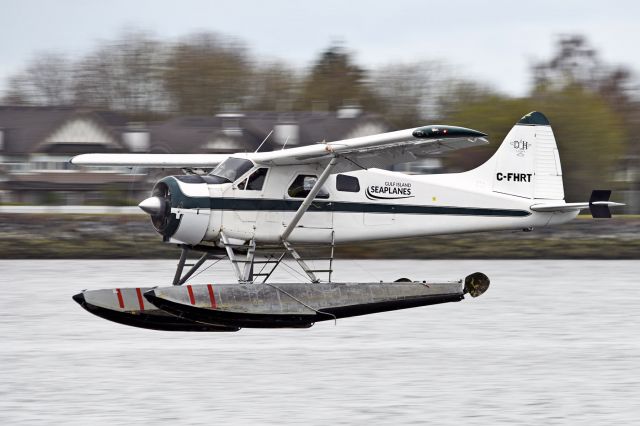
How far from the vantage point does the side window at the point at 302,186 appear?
500 inches

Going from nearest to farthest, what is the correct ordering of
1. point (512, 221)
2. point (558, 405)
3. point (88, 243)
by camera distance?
point (558, 405) → point (512, 221) → point (88, 243)

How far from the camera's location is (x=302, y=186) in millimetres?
12750

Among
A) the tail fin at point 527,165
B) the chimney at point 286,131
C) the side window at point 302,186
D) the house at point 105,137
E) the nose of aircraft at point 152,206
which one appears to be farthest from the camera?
the chimney at point 286,131

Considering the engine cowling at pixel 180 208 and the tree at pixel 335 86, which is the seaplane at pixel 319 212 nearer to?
the engine cowling at pixel 180 208

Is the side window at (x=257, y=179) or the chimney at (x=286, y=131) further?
the chimney at (x=286, y=131)

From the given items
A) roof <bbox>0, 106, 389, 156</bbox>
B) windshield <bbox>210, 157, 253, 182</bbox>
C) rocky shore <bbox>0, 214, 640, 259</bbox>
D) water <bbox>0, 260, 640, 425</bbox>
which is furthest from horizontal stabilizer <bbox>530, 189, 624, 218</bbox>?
roof <bbox>0, 106, 389, 156</bbox>

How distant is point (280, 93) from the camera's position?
56.5 metres

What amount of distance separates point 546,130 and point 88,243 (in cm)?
1458

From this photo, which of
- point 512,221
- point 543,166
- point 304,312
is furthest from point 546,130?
point 304,312

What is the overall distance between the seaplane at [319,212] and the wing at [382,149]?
2 centimetres

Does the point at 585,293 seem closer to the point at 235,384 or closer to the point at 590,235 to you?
the point at 235,384

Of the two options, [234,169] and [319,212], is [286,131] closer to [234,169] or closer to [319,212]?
[319,212]

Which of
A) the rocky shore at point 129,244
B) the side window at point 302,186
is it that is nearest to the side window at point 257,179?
the side window at point 302,186

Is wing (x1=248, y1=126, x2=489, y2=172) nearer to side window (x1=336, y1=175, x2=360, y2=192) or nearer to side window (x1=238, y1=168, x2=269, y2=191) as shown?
side window (x1=238, y1=168, x2=269, y2=191)
